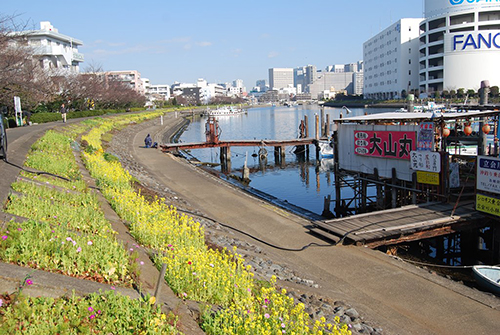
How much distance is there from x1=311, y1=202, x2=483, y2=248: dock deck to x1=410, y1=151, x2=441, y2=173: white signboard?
5.03ft

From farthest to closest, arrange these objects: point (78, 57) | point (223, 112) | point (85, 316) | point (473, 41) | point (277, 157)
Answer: point (223, 112) → point (473, 41) → point (78, 57) → point (277, 157) → point (85, 316)

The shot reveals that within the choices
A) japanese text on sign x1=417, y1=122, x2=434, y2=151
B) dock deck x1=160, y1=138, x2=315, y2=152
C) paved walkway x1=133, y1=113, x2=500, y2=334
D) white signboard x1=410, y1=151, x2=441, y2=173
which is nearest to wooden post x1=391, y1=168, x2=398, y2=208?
white signboard x1=410, y1=151, x2=441, y2=173

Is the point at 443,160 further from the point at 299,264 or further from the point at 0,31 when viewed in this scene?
the point at 0,31

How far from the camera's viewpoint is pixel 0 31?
24.5 meters

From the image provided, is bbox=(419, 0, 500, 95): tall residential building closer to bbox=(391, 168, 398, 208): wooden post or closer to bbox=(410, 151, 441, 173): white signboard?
bbox=(391, 168, 398, 208): wooden post

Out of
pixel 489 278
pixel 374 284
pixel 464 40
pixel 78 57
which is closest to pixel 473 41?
pixel 464 40

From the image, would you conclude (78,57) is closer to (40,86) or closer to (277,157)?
(40,86)

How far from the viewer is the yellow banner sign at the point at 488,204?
1345cm

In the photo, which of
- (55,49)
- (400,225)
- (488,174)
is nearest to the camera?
(400,225)

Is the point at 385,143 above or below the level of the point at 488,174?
above

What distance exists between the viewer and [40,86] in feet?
116

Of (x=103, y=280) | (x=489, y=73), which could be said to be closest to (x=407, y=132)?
(x=103, y=280)

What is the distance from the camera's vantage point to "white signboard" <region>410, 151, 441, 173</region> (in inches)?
613

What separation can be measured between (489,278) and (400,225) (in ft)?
10.4
